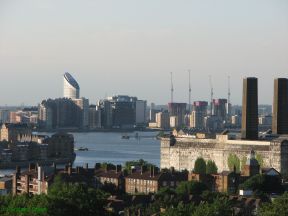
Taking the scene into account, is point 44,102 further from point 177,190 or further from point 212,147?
point 177,190

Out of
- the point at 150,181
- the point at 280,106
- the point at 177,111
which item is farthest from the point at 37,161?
the point at 177,111

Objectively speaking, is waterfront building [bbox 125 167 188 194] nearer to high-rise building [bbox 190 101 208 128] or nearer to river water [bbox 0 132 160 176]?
river water [bbox 0 132 160 176]

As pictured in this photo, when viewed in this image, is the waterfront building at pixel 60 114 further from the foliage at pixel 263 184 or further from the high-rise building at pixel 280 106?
the foliage at pixel 263 184

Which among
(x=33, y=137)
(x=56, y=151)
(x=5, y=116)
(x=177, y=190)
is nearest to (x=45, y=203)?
(x=177, y=190)

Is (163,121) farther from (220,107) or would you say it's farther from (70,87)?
(70,87)

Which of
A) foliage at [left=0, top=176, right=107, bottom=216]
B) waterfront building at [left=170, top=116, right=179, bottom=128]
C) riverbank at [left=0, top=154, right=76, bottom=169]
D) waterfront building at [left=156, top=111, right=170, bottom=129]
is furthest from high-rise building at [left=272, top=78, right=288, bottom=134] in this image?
waterfront building at [left=170, top=116, right=179, bottom=128]

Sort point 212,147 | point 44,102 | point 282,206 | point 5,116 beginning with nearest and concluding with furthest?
point 282,206 → point 212,147 → point 44,102 → point 5,116
